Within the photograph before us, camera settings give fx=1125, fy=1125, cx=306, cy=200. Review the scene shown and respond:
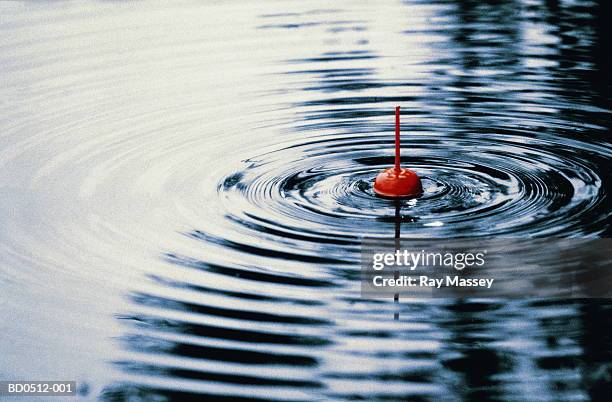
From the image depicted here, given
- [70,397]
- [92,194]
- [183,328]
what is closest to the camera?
[70,397]

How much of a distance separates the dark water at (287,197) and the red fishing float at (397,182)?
7 centimetres

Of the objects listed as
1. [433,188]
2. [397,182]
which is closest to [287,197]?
[397,182]

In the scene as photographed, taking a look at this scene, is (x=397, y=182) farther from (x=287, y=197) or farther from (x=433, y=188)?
(x=287, y=197)

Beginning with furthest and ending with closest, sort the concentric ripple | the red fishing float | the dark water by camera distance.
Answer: the red fishing float → the concentric ripple → the dark water

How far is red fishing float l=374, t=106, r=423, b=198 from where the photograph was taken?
17.9ft

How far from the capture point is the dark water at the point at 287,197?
4074 millimetres

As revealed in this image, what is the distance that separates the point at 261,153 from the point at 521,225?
1.75 m

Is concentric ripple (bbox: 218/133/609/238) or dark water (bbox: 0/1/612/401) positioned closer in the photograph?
dark water (bbox: 0/1/612/401)

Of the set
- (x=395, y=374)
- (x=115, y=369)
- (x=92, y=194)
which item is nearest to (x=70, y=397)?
(x=115, y=369)

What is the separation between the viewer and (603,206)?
5.31 meters

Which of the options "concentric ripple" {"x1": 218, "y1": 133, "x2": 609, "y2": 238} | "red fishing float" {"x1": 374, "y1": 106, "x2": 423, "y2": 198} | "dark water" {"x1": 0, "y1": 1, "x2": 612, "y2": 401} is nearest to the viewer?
"dark water" {"x1": 0, "y1": 1, "x2": 612, "y2": 401}

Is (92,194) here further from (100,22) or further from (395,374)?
(100,22)

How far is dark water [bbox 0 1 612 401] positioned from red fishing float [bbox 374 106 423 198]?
0.24 feet

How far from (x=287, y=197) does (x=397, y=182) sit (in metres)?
0.54
